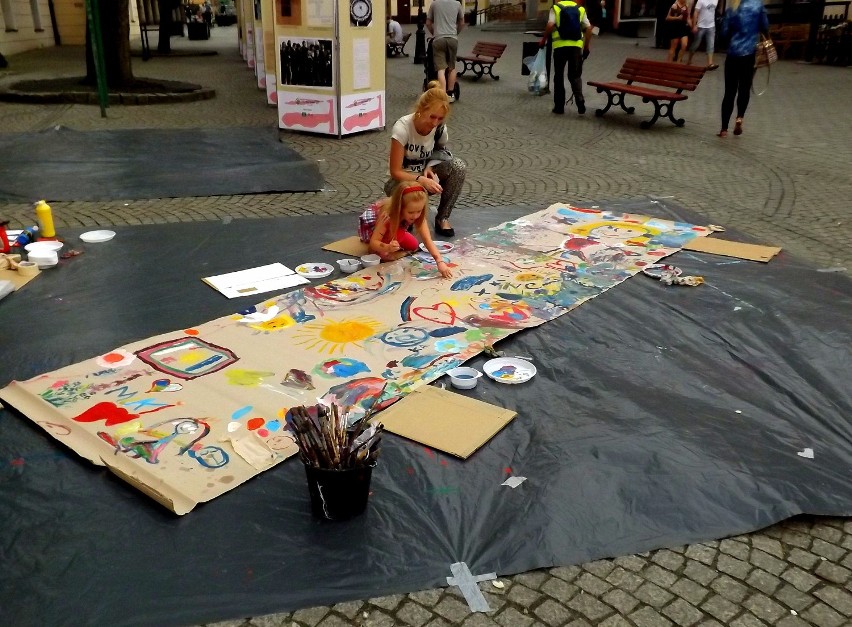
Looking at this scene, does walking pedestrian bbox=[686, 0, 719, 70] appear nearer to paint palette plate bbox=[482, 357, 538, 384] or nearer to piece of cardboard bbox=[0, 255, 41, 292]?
paint palette plate bbox=[482, 357, 538, 384]

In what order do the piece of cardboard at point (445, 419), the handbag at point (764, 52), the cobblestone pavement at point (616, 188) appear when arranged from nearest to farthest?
the cobblestone pavement at point (616, 188) → the piece of cardboard at point (445, 419) → the handbag at point (764, 52)

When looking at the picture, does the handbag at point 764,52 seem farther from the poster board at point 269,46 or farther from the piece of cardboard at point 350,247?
the poster board at point 269,46

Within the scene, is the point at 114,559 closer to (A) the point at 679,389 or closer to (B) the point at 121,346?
(B) the point at 121,346

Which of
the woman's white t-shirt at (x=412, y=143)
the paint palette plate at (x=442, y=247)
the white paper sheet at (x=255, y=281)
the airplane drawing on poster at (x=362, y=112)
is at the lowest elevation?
the white paper sheet at (x=255, y=281)

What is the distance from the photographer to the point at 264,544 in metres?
Result: 2.34

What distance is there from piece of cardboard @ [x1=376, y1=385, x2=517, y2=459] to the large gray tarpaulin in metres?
0.06

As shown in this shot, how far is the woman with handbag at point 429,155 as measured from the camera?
4.63 meters

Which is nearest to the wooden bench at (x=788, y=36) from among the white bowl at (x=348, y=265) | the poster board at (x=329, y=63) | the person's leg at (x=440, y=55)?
the person's leg at (x=440, y=55)

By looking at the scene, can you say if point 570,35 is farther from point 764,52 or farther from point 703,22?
point 703,22

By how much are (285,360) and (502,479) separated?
1272 millimetres

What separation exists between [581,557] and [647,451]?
0.68 metres

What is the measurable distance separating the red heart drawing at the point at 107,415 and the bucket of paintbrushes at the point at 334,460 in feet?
2.91

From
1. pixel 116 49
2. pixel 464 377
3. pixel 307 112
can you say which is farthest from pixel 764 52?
pixel 116 49

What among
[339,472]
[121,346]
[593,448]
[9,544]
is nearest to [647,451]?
[593,448]
